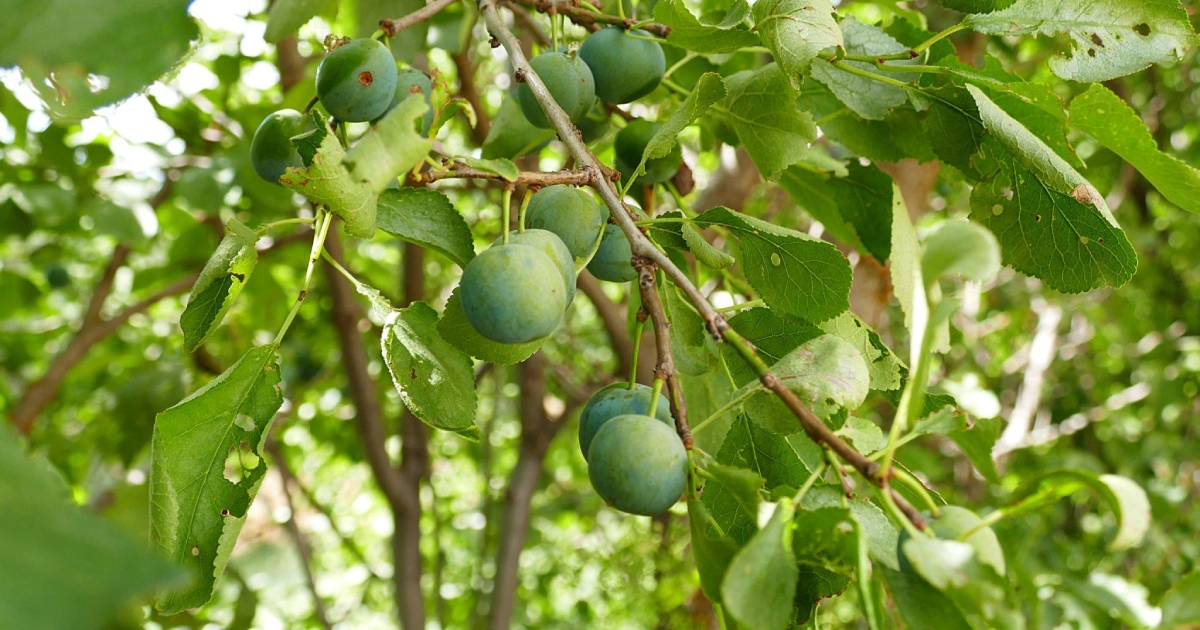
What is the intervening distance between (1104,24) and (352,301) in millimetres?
1843

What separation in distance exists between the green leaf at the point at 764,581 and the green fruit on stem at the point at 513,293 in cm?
22

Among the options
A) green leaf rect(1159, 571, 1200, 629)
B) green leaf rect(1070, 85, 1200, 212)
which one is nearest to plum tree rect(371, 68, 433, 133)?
green leaf rect(1070, 85, 1200, 212)

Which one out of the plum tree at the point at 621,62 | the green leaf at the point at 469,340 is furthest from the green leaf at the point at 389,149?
the plum tree at the point at 621,62

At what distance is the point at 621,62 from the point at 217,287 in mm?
479

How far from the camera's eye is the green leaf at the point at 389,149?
560 millimetres

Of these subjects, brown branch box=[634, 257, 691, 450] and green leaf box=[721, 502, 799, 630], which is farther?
brown branch box=[634, 257, 691, 450]

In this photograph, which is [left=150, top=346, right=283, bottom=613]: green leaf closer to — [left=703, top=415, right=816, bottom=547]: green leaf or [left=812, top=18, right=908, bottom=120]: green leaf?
[left=703, top=415, right=816, bottom=547]: green leaf

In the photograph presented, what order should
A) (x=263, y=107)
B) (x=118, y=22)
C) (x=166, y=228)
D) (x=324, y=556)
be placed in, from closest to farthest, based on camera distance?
(x=118, y=22)
(x=263, y=107)
(x=166, y=228)
(x=324, y=556)

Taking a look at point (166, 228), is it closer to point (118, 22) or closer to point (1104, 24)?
point (118, 22)

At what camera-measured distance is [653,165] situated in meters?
1.04

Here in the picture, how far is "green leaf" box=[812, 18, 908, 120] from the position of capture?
38.7 inches

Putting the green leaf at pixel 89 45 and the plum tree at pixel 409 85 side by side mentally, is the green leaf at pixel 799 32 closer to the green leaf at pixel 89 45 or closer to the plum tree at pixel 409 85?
the plum tree at pixel 409 85

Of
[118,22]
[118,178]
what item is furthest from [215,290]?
[118,178]

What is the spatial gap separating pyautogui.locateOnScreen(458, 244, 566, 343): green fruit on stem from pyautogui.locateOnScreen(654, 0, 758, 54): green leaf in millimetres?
322
